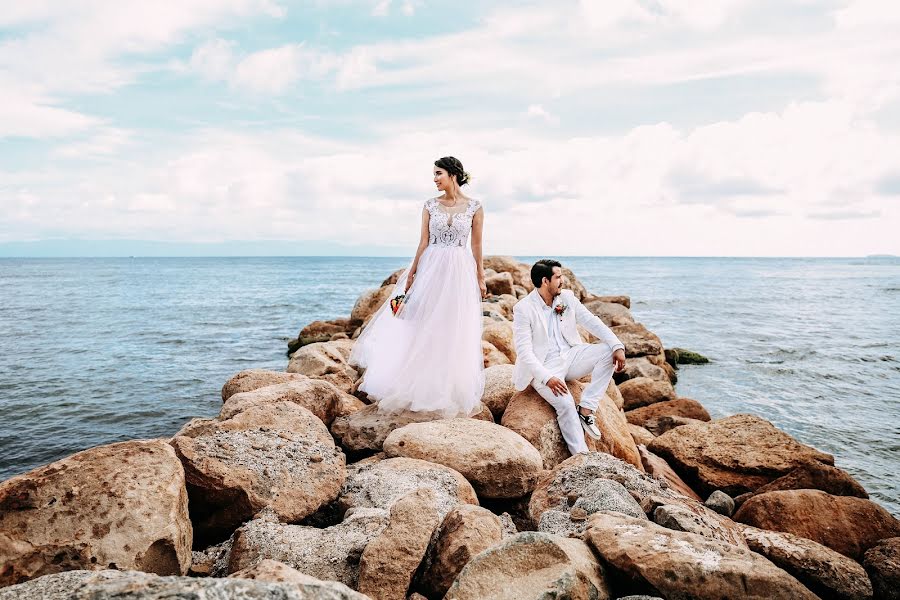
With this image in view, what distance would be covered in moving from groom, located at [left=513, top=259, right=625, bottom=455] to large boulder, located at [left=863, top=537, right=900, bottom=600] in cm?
248

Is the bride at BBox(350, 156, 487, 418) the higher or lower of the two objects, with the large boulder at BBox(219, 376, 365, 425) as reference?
higher

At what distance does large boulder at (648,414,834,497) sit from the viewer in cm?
687

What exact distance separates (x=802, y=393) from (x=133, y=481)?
46.0 ft

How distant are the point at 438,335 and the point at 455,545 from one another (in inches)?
144

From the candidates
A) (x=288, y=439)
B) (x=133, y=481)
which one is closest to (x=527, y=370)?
(x=288, y=439)

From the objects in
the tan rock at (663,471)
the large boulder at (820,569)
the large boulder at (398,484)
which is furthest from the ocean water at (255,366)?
the large boulder at (398,484)

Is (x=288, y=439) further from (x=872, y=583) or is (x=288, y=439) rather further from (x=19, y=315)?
(x=19, y=315)

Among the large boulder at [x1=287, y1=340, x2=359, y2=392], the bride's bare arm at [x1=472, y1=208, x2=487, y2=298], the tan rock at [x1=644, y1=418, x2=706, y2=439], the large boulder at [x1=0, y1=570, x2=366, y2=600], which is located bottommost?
the tan rock at [x1=644, y1=418, x2=706, y2=439]

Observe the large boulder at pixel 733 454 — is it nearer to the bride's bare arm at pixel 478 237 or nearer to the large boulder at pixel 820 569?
the large boulder at pixel 820 569

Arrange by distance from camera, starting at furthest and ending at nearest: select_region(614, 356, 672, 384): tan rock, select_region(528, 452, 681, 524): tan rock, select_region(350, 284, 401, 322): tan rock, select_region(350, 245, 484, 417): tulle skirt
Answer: select_region(350, 284, 401, 322): tan rock < select_region(614, 356, 672, 384): tan rock < select_region(350, 245, 484, 417): tulle skirt < select_region(528, 452, 681, 524): tan rock

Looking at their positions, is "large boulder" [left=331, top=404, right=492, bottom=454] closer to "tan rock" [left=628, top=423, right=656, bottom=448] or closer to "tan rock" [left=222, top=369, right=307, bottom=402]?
"tan rock" [left=222, top=369, right=307, bottom=402]

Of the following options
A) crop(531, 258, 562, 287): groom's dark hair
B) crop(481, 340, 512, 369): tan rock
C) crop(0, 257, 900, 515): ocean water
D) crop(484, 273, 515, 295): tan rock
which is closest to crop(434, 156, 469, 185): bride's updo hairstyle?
crop(531, 258, 562, 287): groom's dark hair

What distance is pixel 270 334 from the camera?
22797 millimetres

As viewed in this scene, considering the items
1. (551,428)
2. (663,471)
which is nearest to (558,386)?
(551,428)
